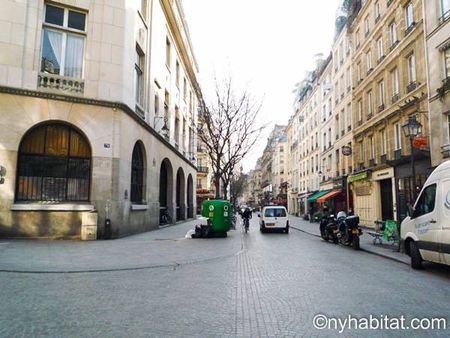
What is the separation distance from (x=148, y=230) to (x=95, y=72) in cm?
891

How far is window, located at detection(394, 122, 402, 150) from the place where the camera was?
20977 millimetres

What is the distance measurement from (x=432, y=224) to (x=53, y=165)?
44.9 ft

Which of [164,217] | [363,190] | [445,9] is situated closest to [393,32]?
[445,9]

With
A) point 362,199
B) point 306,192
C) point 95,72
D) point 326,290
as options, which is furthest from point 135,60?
point 306,192

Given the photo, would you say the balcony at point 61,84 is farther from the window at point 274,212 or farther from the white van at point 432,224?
the white van at point 432,224

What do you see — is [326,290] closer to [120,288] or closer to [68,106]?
[120,288]

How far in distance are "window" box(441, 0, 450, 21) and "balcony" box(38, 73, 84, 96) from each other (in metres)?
16.4

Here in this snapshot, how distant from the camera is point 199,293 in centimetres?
649

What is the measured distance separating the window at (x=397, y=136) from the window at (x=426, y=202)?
1257 cm

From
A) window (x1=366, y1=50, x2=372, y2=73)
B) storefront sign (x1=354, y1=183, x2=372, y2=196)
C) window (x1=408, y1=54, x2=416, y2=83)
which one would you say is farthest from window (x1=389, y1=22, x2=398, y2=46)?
storefront sign (x1=354, y1=183, x2=372, y2=196)

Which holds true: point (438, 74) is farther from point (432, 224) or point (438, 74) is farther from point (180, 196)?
point (180, 196)

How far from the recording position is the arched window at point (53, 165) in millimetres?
14508

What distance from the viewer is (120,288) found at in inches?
271

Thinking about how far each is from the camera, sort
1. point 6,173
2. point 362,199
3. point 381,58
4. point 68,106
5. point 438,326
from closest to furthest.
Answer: point 438,326
point 6,173
point 68,106
point 381,58
point 362,199
